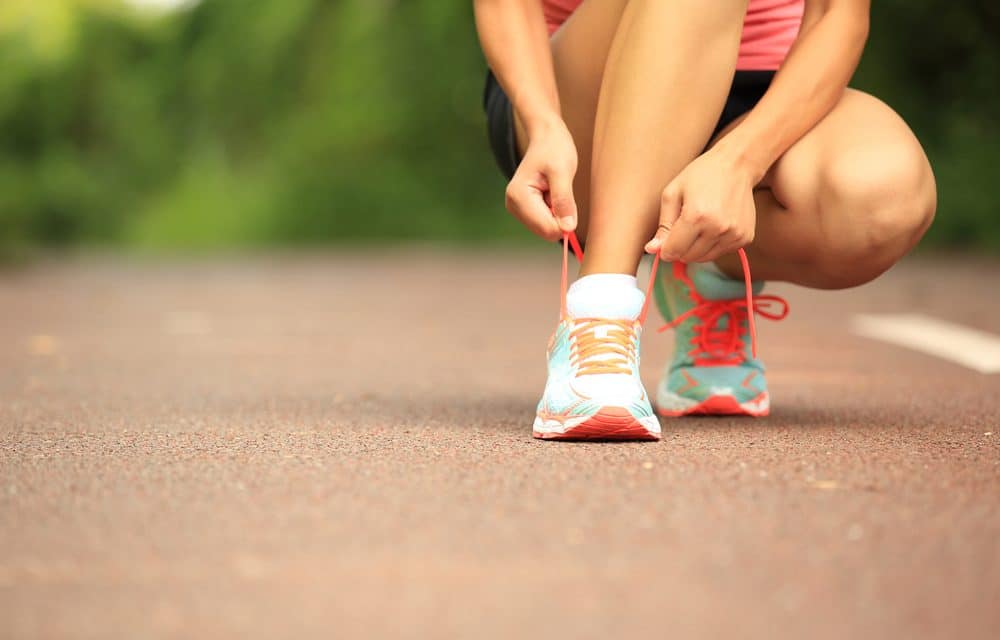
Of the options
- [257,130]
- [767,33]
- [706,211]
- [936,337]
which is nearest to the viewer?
[706,211]

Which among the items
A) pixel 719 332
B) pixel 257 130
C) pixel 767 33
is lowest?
pixel 257 130

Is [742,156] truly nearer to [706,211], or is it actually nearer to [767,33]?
[706,211]

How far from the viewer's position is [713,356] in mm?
2678

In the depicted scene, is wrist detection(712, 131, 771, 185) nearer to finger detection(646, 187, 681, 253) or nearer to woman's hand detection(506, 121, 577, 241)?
finger detection(646, 187, 681, 253)

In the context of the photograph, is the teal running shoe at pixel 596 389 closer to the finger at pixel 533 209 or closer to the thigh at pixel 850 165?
the finger at pixel 533 209

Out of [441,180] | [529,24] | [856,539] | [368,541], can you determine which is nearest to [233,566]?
[368,541]

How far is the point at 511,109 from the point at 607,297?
20.1 inches

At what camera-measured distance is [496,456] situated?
2.12 meters

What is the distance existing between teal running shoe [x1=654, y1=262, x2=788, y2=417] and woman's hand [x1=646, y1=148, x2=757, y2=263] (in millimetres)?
361

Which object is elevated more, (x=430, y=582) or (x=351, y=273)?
(x=430, y=582)

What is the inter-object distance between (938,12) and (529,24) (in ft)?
30.4

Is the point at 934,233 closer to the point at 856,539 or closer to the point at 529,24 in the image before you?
the point at 529,24

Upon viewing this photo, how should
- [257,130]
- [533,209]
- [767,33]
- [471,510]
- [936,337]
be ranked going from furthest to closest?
[257,130] → [936,337] → [767,33] → [533,209] → [471,510]

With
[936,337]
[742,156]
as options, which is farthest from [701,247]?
[936,337]
